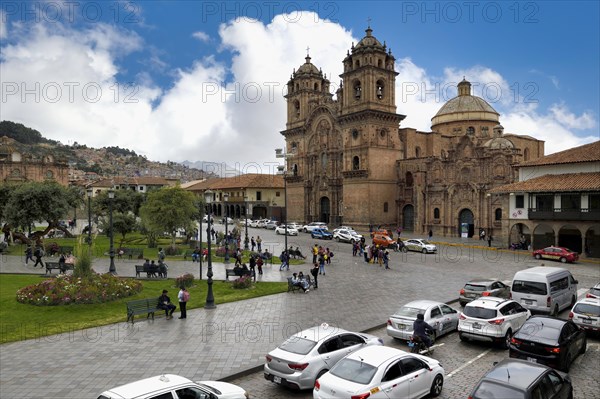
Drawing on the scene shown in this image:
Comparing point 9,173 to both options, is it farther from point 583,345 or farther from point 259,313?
point 583,345

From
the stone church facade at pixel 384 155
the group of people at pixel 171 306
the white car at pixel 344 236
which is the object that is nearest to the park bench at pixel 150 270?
the group of people at pixel 171 306

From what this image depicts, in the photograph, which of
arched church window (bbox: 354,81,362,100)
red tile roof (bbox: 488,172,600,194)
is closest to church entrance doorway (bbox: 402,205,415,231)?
arched church window (bbox: 354,81,362,100)

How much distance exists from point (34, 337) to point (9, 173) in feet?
245

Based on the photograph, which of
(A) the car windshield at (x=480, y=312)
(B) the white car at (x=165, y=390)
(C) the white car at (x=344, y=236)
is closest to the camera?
(B) the white car at (x=165, y=390)

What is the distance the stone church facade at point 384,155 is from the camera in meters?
49.3

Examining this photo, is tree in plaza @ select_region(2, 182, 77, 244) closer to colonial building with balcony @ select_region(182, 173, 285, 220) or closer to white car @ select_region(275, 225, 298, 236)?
white car @ select_region(275, 225, 298, 236)

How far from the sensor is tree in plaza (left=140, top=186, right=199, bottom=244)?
3691cm

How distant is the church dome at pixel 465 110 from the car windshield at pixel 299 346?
6148 cm

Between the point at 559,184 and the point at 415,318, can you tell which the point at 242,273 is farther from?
the point at 559,184

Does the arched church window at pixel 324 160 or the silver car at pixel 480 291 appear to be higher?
the arched church window at pixel 324 160

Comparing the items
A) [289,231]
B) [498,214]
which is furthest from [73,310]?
[498,214]

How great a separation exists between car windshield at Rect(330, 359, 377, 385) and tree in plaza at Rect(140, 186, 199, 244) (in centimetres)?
2938

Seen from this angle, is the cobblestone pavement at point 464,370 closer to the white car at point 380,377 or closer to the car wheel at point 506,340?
the car wheel at point 506,340

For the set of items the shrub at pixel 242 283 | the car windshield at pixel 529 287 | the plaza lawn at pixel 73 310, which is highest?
the car windshield at pixel 529 287
